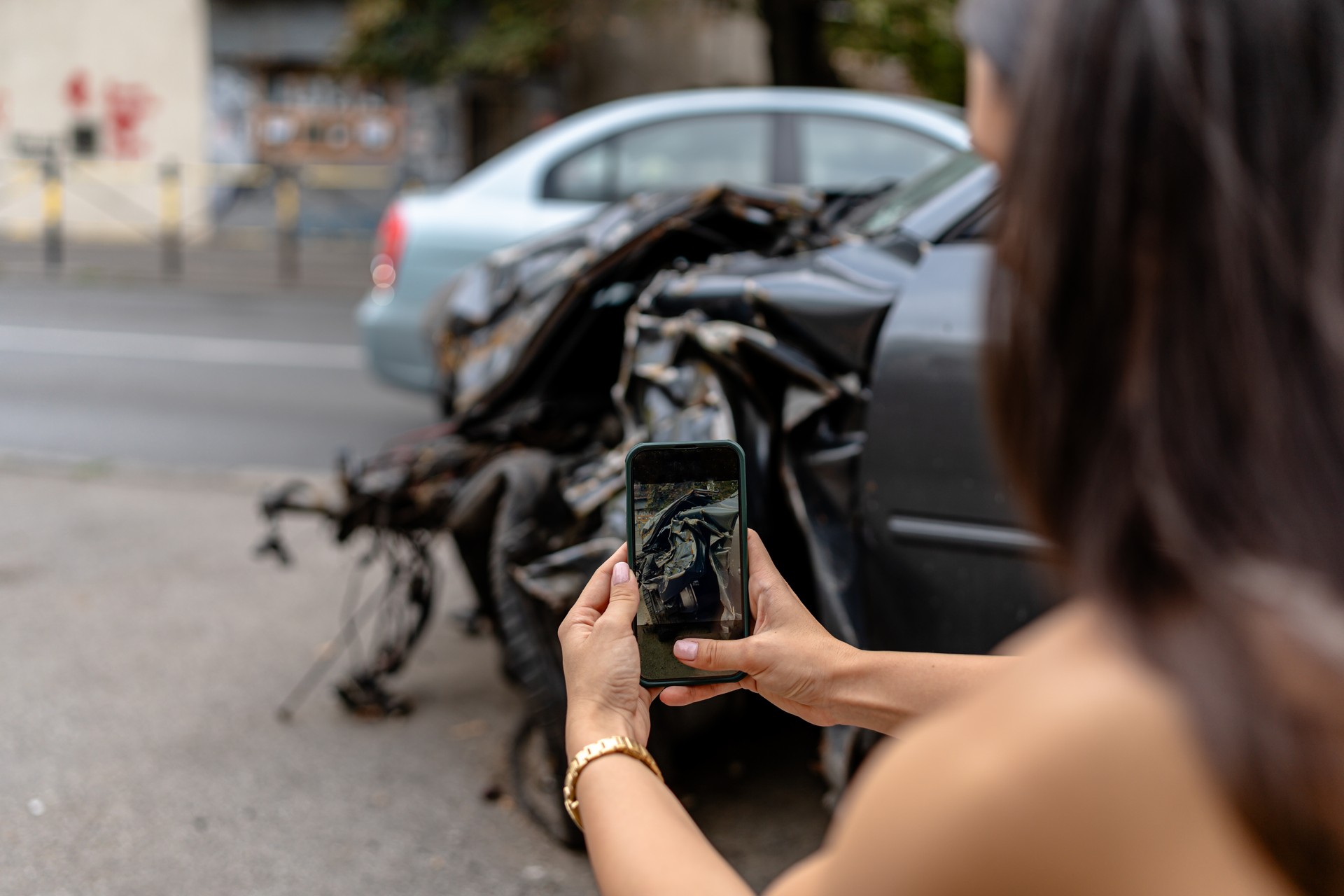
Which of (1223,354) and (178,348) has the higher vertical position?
(1223,354)

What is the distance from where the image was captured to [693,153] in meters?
6.55

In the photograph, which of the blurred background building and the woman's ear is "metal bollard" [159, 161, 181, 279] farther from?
the woman's ear

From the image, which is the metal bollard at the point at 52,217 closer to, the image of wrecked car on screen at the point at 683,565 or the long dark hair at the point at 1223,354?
the image of wrecked car on screen at the point at 683,565

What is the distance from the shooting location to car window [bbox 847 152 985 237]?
311cm

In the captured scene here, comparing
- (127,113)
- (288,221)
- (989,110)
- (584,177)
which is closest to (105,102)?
(127,113)

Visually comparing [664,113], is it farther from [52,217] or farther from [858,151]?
[52,217]

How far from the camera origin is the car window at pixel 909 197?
311 cm

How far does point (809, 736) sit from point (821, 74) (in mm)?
10590

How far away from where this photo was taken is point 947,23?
13.1 meters

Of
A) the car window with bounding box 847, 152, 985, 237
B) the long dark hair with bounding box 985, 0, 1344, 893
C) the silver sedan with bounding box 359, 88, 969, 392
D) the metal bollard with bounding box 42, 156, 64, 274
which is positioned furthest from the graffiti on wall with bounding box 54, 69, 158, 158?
the long dark hair with bounding box 985, 0, 1344, 893

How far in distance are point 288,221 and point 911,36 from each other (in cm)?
768

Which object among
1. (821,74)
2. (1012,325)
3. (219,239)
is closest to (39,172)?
(219,239)

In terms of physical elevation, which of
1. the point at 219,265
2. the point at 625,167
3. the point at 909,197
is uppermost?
the point at 625,167

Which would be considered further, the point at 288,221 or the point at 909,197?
the point at 288,221
